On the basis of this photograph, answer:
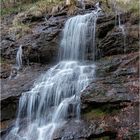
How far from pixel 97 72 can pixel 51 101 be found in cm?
180

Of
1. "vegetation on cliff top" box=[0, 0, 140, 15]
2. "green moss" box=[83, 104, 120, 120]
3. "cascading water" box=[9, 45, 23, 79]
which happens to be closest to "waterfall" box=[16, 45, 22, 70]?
"cascading water" box=[9, 45, 23, 79]

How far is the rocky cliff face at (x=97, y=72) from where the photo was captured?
30.3 ft

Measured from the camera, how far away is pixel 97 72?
11.6 m

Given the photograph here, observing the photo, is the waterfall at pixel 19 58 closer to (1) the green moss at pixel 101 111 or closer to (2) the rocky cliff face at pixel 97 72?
(2) the rocky cliff face at pixel 97 72

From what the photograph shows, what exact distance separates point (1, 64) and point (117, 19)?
195 inches

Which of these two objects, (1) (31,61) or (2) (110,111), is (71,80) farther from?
(1) (31,61)

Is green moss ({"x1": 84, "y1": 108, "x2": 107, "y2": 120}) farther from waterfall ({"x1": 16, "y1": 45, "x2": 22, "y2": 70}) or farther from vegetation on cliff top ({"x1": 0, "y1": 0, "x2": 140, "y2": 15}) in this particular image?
waterfall ({"x1": 16, "y1": 45, "x2": 22, "y2": 70})

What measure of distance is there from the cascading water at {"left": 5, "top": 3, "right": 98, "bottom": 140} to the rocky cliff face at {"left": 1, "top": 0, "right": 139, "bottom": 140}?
0.30 m

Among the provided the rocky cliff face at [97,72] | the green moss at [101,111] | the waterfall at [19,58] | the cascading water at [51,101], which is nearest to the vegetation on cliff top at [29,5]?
the rocky cliff face at [97,72]

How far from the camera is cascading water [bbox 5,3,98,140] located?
10.2 meters

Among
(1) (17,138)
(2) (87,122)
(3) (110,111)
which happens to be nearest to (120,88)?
(3) (110,111)

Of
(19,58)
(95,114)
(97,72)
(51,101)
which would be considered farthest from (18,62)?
(95,114)

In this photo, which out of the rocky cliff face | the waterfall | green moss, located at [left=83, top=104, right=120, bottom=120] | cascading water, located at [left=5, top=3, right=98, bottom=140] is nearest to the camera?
the rocky cliff face

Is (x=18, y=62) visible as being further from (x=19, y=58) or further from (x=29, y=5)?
(x=29, y=5)
